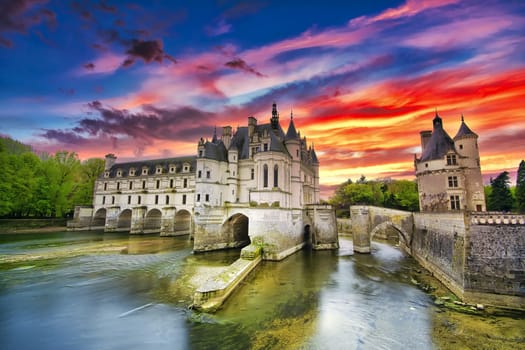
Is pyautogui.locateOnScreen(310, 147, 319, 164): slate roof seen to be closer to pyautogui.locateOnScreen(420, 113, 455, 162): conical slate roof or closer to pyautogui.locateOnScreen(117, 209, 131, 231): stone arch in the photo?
pyautogui.locateOnScreen(420, 113, 455, 162): conical slate roof

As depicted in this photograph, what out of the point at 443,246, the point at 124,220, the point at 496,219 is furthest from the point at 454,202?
the point at 124,220

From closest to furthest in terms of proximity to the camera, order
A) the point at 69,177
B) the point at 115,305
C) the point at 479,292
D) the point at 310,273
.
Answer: the point at 479,292
the point at 115,305
the point at 310,273
the point at 69,177

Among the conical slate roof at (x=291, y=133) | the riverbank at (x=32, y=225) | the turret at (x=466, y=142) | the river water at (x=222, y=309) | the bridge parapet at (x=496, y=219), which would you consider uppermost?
the conical slate roof at (x=291, y=133)

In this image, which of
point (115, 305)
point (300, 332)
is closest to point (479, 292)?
point (300, 332)

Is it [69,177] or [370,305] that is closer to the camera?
[370,305]

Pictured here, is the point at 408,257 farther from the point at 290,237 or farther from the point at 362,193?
the point at 362,193

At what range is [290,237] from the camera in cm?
2452

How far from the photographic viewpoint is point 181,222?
4169 cm

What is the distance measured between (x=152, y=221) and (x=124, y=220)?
283 inches

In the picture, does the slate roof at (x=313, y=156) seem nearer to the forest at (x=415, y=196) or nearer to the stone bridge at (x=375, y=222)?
the forest at (x=415, y=196)

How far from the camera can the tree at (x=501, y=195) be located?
1296 inches

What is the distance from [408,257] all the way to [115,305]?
2519 cm

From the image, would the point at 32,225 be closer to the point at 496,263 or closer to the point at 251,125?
the point at 251,125

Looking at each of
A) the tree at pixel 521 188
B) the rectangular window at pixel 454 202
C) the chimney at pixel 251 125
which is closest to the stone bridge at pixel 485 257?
the rectangular window at pixel 454 202
